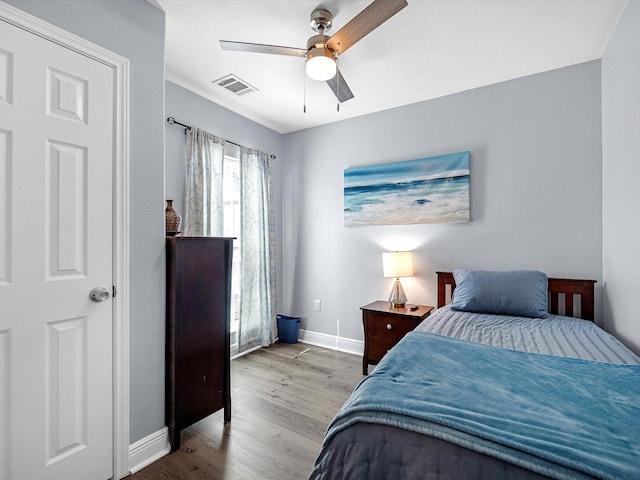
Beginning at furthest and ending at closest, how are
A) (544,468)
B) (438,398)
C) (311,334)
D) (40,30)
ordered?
(311,334) < (40,30) < (438,398) < (544,468)

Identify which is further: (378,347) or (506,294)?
(378,347)

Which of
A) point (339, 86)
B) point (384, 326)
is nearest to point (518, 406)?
point (384, 326)

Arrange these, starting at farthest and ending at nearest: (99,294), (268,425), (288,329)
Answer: (288,329) → (268,425) → (99,294)

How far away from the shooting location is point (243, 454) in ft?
5.90

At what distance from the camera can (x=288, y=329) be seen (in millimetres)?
3682

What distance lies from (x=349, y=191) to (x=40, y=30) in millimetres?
2631

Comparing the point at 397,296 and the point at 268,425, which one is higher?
the point at 397,296

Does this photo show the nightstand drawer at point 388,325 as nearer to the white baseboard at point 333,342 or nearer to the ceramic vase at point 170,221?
the white baseboard at point 333,342

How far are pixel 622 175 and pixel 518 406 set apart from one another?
1.91 metres

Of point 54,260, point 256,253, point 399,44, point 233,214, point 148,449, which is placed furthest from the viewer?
point 256,253

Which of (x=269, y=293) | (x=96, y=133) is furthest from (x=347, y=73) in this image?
(x=269, y=293)

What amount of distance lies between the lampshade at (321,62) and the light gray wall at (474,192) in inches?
60.3

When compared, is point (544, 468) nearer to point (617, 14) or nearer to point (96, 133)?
point (96, 133)

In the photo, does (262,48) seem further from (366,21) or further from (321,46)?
(366,21)
